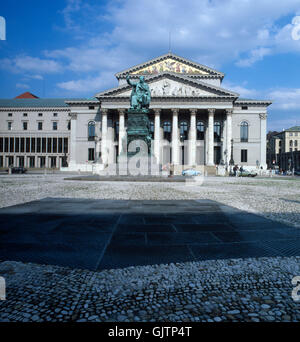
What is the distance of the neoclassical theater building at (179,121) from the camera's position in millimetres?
51562

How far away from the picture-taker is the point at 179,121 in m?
56.7

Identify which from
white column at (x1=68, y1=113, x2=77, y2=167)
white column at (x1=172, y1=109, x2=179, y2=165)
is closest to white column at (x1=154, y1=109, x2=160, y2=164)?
A: white column at (x1=172, y1=109, x2=179, y2=165)

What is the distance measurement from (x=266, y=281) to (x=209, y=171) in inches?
1877

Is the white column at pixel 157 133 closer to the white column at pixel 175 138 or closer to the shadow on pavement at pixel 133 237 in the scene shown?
the white column at pixel 175 138

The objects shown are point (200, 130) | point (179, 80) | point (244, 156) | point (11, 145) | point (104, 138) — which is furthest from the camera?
point (11, 145)

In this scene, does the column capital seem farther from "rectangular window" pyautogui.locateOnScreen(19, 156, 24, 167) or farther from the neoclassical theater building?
"rectangular window" pyautogui.locateOnScreen(19, 156, 24, 167)

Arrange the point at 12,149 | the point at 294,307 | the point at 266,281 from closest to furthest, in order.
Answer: the point at 294,307
the point at 266,281
the point at 12,149

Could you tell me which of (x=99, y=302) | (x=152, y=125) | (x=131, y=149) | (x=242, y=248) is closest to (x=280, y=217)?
(x=242, y=248)

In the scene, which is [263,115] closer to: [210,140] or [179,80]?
[210,140]

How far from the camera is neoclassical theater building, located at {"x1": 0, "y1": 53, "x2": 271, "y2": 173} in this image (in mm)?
51562

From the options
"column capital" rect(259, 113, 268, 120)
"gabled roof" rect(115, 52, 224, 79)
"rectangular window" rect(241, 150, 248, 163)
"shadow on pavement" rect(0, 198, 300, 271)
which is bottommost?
"shadow on pavement" rect(0, 198, 300, 271)

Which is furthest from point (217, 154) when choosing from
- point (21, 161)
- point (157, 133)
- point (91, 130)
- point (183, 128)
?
point (21, 161)

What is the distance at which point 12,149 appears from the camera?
233 ft
